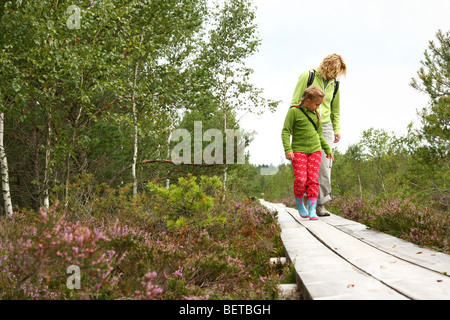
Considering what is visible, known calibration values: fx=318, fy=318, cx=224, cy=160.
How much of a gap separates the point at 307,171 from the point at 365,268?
291cm

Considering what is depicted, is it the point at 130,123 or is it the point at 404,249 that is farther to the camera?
the point at 130,123

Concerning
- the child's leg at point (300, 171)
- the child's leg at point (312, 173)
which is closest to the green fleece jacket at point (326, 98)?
the child's leg at point (312, 173)

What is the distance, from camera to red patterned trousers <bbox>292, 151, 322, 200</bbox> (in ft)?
16.3

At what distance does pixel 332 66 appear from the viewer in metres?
5.29

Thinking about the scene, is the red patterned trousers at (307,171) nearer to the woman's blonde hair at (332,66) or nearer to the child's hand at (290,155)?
the child's hand at (290,155)

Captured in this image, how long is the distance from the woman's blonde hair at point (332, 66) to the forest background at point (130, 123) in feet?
7.50

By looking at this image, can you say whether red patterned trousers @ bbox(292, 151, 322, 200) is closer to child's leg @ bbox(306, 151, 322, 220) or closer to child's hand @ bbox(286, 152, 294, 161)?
child's leg @ bbox(306, 151, 322, 220)

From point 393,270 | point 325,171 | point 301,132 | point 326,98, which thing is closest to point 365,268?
point 393,270

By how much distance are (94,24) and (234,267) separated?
7597 mm

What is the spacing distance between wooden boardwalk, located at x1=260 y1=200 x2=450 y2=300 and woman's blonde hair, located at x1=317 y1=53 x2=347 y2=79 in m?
2.82

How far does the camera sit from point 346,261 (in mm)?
2492

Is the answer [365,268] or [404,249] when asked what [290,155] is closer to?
[404,249]
